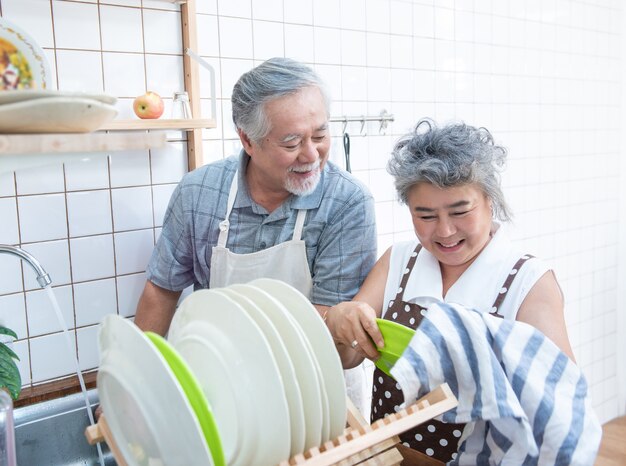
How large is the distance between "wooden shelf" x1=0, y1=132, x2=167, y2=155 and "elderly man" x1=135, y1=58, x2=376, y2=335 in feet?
2.43

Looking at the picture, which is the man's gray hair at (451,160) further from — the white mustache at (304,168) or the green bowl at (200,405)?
the green bowl at (200,405)

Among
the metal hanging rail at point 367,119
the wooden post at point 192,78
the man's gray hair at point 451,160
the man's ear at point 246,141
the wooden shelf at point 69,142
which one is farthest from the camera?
the metal hanging rail at point 367,119

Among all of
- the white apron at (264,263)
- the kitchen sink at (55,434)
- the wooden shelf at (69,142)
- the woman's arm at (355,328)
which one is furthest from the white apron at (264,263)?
the wooden shelf at (69,142)

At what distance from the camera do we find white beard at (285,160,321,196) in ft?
4.56

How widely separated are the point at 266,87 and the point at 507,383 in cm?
84

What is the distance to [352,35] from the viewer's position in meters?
2.13

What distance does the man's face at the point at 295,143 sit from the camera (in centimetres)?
135

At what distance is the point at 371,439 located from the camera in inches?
27.2

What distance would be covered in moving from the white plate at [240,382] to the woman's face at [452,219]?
23.3 inches

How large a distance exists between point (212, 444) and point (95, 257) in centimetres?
115

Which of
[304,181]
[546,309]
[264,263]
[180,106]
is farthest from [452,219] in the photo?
[180,106]

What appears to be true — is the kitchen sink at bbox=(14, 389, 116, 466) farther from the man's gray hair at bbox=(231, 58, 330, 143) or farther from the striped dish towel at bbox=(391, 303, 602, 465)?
the striped dish towel at bbox=(391, 303, 602, 465)

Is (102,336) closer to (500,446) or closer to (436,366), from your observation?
(436,366)

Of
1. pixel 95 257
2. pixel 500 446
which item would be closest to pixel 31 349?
pixel 95 257
